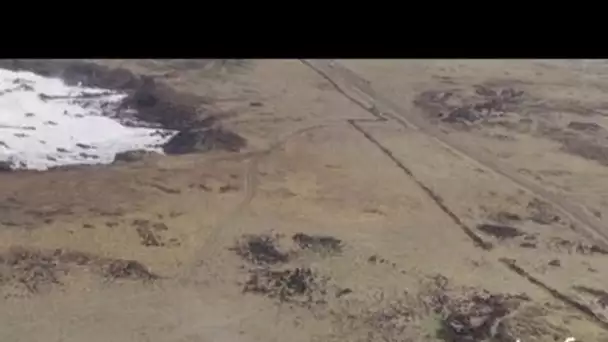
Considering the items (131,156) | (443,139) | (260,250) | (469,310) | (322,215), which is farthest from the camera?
(443,139)

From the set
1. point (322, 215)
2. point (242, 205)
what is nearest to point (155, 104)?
point (242, 205)

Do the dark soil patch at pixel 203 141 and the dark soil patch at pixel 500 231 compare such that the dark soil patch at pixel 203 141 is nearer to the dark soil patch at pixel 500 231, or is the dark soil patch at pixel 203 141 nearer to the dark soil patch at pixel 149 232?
the dark soil patch at pixel 149 232

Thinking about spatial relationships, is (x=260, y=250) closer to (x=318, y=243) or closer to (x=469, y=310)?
(x=318, y=243)

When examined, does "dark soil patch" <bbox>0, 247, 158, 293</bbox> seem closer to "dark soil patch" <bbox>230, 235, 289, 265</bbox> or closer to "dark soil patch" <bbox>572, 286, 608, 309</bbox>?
"dark soil patch" <bbox>230, 235, 289, 265</bbox>

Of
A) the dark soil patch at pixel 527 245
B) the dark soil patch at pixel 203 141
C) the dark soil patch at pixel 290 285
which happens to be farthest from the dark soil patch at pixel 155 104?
the dark soil patch at pixel 527 245
